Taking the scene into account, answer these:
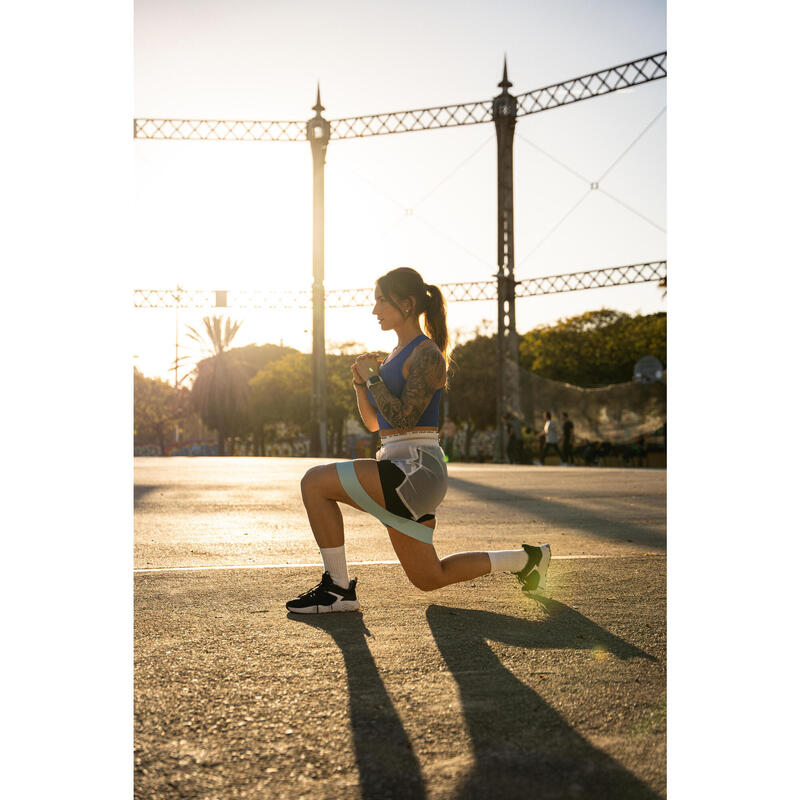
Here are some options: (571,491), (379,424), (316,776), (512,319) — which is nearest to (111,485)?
(379,424)

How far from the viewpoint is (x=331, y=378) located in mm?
59344

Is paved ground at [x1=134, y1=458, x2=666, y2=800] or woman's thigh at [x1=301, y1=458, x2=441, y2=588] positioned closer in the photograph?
paved ground at [x1=134, y1=458, x2=666, y2=800]

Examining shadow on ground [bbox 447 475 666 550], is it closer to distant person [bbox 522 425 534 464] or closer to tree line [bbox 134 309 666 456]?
distant person [bbox 522 425 534 464]

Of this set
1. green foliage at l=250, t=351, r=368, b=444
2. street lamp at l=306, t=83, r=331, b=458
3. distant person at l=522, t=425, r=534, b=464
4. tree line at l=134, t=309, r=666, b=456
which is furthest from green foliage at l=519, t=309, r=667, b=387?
street lamp at l=306, t=83, r=331, b=458

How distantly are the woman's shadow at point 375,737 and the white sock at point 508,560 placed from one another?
0.90 meters

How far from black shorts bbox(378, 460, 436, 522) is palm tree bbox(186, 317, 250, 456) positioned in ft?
227

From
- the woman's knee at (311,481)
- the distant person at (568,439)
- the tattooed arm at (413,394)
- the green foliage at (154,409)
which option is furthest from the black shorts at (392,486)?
the green foliage at (154,409)

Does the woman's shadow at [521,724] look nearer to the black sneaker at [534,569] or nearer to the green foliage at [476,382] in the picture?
the black sneaker at [534,569]

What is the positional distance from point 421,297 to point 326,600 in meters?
1.45

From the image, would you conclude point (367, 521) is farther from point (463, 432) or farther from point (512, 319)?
point (463, 432)

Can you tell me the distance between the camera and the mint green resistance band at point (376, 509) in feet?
12.6

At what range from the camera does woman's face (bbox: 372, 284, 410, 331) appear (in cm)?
409

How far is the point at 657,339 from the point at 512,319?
26.5m
